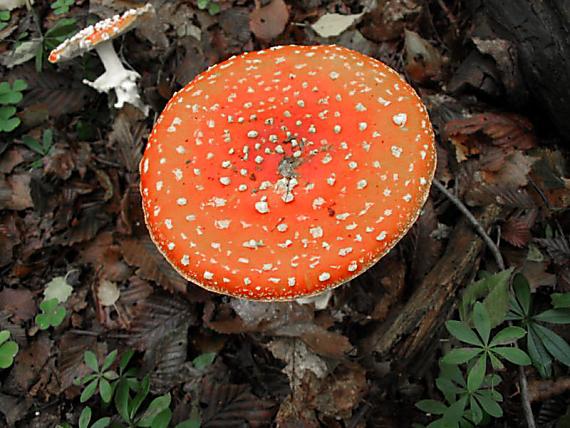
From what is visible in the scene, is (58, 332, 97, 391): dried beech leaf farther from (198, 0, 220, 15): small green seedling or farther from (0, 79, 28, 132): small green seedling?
(198, 0, 220, 15): small green seedling

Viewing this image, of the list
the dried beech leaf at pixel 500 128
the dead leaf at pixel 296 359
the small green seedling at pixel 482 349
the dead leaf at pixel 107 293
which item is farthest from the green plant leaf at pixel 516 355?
the dead leaf at pixel 107 293

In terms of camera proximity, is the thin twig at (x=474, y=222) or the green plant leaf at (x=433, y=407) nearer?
the green plant leaf at (x=433, y=407)

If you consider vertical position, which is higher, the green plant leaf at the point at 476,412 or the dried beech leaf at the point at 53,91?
the dried beech leaf at the point at 53,91

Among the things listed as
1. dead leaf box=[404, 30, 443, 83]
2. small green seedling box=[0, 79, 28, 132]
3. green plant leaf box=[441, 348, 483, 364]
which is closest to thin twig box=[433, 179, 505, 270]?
green plant leaf box=[441, 348, 483, 364]

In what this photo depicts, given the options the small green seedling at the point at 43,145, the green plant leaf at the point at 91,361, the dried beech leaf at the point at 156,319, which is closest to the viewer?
the green plant leaf at the point at 91,361

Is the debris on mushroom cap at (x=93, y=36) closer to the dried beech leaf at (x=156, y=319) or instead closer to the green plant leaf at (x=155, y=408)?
the dried beech leaf at (x=156, y=319)

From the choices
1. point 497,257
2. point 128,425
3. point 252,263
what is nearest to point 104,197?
point 128,425

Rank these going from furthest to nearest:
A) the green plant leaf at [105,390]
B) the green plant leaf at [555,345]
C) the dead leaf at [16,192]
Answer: the dead leaf at [16,192], the green plant leaf at [105,390], the green plant leaf at [555,345]

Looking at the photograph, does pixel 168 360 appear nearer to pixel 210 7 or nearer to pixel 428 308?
pixel 428 308
